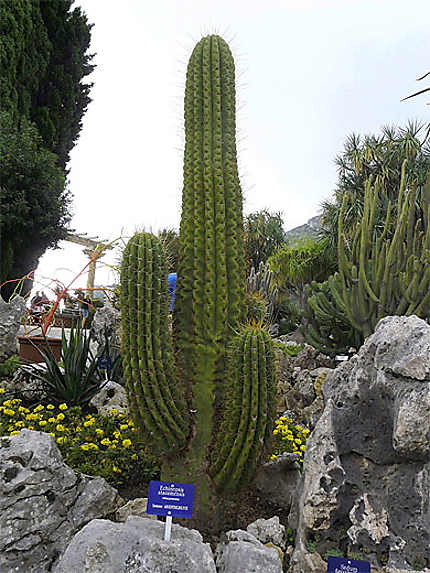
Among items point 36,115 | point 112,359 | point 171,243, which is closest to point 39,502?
point 171,243

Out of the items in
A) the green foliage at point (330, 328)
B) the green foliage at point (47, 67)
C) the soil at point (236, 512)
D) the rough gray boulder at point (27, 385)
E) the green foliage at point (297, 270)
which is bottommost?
the soil at point (236, 512)

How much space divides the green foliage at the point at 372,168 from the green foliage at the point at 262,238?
12.6 ft

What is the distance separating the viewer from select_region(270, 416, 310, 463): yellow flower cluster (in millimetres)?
3578

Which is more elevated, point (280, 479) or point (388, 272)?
point (388, 272)

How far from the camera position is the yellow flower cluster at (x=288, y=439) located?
3578mm

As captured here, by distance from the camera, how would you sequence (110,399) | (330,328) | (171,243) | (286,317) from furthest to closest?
(286,317) < (330,328) < (110,399) < (171,243)

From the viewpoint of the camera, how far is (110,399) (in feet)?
14.2

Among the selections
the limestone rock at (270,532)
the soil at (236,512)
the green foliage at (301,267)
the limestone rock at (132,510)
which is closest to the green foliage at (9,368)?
the soil at (236,512)

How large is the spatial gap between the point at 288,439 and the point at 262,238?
19.0m

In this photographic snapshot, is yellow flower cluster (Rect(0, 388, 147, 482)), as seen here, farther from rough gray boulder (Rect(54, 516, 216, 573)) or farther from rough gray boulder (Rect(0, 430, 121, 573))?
rough gray boulder (Rect(54, 516, 216, 573))

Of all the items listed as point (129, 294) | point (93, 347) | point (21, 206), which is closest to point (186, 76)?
point (129, 294)

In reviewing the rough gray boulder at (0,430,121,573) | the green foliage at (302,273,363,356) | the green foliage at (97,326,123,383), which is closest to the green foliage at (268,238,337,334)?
the green foliage at (302,273,363,356)

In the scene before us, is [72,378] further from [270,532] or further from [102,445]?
[270,532]

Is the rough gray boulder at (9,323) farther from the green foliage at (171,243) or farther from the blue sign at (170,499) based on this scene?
the blue sign at (170,499)
